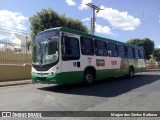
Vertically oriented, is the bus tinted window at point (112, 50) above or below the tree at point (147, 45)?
below

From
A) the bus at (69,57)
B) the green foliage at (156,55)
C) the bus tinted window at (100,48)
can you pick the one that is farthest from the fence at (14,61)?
the green foliage at (156,55)

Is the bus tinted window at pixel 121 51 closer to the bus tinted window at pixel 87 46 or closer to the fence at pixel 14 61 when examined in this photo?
the bus tinted window at pixel 87 46

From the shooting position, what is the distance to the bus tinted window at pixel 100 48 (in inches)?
601

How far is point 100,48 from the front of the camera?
15.7 meters

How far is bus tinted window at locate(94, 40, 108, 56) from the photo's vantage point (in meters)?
15.3

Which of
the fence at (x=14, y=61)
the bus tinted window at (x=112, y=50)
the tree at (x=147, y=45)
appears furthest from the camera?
the tree at (x=147, y=45)

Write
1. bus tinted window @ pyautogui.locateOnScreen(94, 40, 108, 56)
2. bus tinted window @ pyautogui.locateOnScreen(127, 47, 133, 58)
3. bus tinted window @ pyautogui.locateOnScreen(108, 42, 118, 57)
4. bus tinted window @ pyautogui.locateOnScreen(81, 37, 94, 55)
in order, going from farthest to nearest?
bus tinted window @ pyautogui.locateOnScreen(127, 47, 133, 58) → bus tinted window @ pyautogui.locateOnScreen(108, 42, 118, 57) → bus tinted window @ pyautogui.locateOnScreen(94, 40, 108, 56) → bus tinted window @ pyautogui.locateOnScreen(81, 37, 94, 55)

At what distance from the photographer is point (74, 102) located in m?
9.06

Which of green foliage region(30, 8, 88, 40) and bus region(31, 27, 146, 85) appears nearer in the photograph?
bus region(31, 27, 146, 85)

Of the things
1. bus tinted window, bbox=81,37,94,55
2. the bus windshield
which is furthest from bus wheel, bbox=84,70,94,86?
the bus windshield

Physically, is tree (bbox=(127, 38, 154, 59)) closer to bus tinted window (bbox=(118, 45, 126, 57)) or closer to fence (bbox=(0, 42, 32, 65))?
bus tinted window (bbox=(118, 45, 126, 57))

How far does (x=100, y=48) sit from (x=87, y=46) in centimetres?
172

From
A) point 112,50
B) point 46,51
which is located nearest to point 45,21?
point 112,50

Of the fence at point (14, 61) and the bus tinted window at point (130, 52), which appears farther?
the bus tinted window at point (130, 52)
